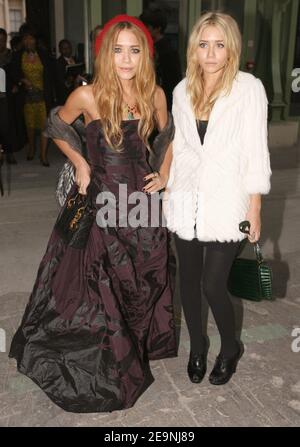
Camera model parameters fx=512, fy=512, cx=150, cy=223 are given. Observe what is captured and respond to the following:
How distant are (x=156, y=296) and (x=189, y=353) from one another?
49 cm

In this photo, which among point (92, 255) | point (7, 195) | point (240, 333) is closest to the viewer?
point (92, 255)

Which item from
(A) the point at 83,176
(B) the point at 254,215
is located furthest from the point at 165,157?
(B) the point at 254,215

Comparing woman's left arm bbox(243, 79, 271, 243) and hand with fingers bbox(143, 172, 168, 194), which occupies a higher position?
→ woman's left arm bbox(243, 79, 271, 243)

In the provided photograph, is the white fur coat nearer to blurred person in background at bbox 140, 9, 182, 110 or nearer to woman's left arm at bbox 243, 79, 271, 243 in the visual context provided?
woman's left arm at bbox 243, 79, 271, 243

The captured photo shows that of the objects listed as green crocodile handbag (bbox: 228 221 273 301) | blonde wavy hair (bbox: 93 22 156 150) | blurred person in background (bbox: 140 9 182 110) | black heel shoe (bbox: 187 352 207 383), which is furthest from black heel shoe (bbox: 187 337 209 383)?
blurred person in background (bbox: 140 9 182 110)

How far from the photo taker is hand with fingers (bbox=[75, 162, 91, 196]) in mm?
2447

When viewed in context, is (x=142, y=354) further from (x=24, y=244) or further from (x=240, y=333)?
(x=24, y=244)

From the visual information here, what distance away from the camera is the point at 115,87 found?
7.39 feet

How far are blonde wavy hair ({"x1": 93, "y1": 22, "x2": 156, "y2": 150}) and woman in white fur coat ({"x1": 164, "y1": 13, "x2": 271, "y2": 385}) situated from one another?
6.1 inches

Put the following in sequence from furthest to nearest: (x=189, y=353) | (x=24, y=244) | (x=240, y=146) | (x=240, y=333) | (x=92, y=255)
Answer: (x=24, y=244)
(x=240, y=333)
(x=189, y=353)
(x=92, y=255)
(x=240, y=146)

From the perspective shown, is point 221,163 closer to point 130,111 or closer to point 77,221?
point 130,111

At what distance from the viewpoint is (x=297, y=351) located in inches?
115
